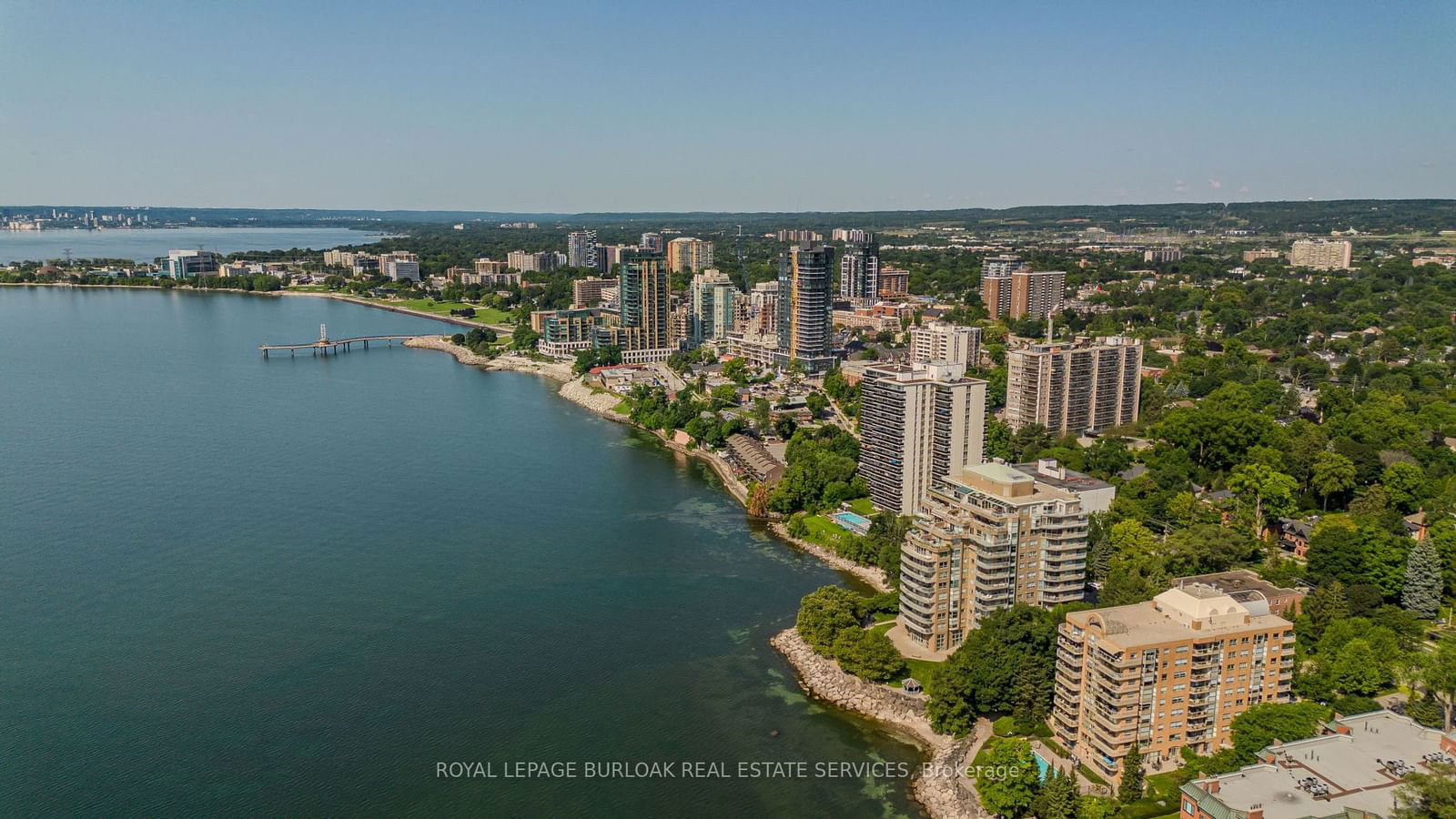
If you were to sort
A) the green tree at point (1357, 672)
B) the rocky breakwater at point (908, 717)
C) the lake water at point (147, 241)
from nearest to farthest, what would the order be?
the rocky breakwater at point (908, 717), the green tree at point (1357, 672), the lake water at point (147, 241)

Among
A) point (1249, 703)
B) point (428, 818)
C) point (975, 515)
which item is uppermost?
point (975, 515)

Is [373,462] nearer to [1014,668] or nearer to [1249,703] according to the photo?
[1014,668]

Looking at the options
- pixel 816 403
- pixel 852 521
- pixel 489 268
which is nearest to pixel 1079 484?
pixel 852 521

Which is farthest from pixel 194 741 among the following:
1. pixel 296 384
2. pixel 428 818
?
pixel 296 384

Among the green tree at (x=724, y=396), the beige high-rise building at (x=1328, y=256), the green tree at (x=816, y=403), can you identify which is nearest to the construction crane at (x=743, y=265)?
A: the green tree at (x=724, y=396)

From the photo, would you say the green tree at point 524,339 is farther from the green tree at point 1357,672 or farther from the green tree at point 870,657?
the green tree at point 1357,672
